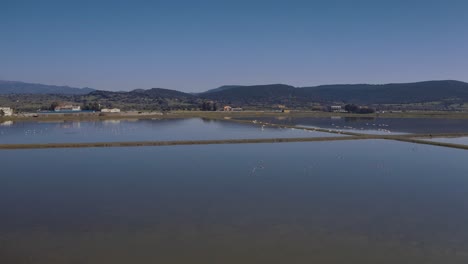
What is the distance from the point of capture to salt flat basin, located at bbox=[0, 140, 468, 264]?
10164 millimetres

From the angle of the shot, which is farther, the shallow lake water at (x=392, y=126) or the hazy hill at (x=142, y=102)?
the hazy hill at (x=142, y=102)

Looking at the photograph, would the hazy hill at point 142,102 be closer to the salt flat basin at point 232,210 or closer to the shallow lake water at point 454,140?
the shallow lake water at point 454,140

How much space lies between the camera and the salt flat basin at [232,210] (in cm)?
1016

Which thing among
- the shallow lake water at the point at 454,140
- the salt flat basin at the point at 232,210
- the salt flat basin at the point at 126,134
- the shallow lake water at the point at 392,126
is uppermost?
the salt flat basin at the point at 232,210

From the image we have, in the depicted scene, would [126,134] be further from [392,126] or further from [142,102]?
[142,102]

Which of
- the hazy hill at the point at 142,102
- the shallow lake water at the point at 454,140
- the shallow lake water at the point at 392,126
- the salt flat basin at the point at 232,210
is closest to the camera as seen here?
the salt flat basin at the point at 232,210

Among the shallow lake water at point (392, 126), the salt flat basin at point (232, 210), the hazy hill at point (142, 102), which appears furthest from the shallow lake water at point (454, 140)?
the hazy hill at point (142, 102)

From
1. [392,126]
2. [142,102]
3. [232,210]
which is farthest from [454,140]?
[142,102]

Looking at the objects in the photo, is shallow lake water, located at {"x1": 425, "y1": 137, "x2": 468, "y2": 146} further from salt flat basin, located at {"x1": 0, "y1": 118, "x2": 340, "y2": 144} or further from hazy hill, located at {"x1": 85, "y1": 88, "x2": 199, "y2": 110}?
hazy hill, located at {"x1": 85, "y1": 88, "x2": 199, "y2": 110}

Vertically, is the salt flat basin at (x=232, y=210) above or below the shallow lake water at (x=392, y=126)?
above

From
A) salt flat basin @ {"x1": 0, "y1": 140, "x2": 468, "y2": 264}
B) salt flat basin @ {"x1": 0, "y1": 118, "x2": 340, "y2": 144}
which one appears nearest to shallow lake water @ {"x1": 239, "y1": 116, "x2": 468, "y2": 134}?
salt flat basin @ {"x1": 0, "y1": 118, "x2": 340, "y2": 144}

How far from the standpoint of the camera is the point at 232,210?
44.5 ft

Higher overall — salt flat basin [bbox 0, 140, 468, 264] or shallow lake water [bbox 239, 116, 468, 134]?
salt flat basin [bbox 0, 140, 468, 264]

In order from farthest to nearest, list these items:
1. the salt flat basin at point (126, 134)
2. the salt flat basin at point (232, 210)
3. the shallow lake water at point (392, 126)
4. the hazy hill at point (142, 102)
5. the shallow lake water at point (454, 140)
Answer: the hazy hill at point (142, 102)
the shallow lake water at point (392, 126)
the salt flat basin at point (126, 134)
the shallow lake water at point (454, 140)
the salt flat basin at point (232, 210)
